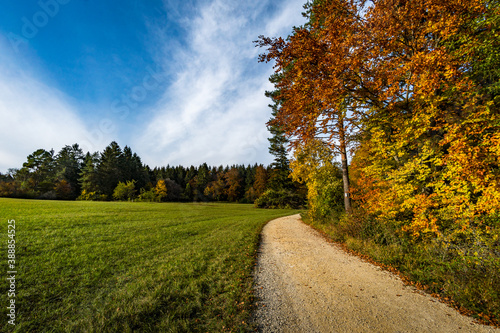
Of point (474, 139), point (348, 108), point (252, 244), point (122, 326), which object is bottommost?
point (252, 244)

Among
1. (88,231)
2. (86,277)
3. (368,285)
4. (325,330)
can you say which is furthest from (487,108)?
(88,231)

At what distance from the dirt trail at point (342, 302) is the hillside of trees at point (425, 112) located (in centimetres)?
63

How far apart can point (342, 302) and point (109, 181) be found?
205 ft

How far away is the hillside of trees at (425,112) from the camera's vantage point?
4137mm

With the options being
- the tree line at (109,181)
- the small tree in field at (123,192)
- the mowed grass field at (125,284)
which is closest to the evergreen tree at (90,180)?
the tree line at (109,181)

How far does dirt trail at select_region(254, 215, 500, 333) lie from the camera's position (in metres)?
3.15

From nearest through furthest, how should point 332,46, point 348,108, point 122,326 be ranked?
point 122,326
point 332,46
point 348,108

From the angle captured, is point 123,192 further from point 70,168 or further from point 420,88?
point 420,88

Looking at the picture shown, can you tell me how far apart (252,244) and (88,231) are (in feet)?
26.8

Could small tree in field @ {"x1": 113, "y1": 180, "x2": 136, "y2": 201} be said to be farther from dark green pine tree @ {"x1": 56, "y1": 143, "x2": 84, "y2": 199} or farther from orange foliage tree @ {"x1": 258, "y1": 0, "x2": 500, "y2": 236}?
orange foliage tree @ {"x1": 258, "y1": 0, "x2": 500, "y2": 236}

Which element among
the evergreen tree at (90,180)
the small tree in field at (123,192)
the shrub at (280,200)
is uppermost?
the evergreen tree at (90,180)

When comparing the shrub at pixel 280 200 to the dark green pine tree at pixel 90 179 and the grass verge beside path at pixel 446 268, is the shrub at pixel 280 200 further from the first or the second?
the dark green pine tree at pixel 90 179

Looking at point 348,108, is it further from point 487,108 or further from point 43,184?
point 43,184

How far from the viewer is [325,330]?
10.1ft
